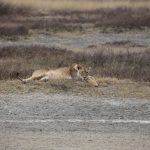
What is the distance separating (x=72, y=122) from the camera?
1119 cm

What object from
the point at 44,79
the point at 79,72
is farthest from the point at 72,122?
the point at 79,72

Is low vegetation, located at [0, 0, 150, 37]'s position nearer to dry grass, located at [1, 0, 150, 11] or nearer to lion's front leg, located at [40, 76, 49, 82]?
dry grass, located at [1, 0, 150, 11]

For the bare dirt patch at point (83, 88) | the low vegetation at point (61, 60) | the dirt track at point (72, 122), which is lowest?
the low vegetation at point (61, 60)

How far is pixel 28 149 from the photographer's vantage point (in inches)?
351

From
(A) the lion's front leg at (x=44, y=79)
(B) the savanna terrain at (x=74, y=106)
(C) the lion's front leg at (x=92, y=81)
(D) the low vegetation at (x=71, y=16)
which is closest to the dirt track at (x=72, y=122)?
(B) the savanna terrain at (x=74, y=106)

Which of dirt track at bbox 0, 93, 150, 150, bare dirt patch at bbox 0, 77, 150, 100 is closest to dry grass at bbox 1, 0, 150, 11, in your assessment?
bare dirt patch at bbox 0, 77, 150, 100

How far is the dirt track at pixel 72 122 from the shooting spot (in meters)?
9.42

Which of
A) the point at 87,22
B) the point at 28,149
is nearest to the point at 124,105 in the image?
the point at 28,149

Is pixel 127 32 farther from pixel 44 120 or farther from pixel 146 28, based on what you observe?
pixel 44 120

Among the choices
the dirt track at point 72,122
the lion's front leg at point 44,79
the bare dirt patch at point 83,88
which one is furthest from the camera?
the lion's front leg at point 44,79

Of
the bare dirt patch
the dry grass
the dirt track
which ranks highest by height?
the dirt track

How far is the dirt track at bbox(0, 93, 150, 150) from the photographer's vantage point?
9.42 meters

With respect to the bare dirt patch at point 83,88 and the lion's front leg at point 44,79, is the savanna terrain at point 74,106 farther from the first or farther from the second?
the lion's front leg at point 44,79

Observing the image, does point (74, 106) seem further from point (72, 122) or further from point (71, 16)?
point (71, 16)
